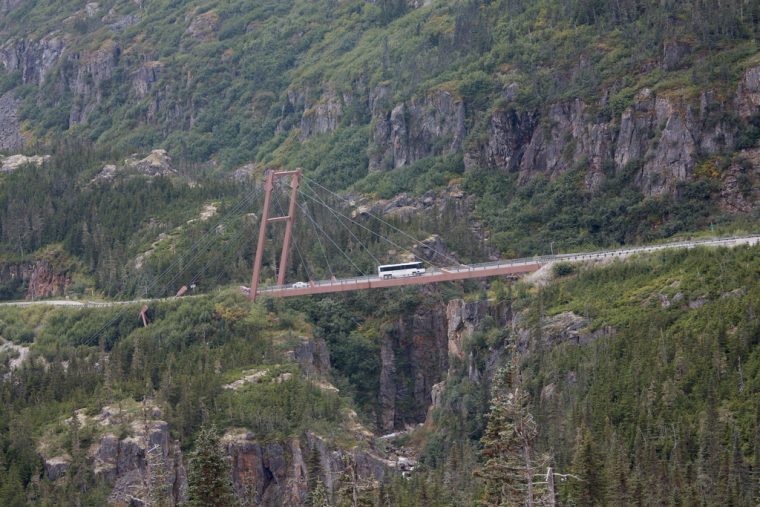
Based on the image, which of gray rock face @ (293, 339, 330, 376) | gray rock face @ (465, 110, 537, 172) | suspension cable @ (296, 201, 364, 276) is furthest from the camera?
gray rock face @ (465, 110, 537, 172)

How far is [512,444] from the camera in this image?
65625mm

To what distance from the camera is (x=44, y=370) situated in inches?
5418

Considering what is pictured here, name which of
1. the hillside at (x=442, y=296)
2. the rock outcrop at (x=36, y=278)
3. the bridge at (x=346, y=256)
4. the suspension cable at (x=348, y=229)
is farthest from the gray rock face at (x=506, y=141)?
the rock outcrop at (x=36, y=278)

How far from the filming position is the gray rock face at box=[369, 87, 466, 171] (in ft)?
610

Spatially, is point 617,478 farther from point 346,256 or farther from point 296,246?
point 296,246

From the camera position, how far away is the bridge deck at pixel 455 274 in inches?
5679

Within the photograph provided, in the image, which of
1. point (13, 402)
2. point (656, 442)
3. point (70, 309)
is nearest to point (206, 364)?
point (13, 402)

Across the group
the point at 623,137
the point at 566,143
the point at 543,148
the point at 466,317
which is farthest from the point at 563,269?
the point at 543,148

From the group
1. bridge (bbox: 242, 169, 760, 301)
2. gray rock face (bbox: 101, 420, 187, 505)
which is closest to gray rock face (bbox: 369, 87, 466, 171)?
bridge (bbox: 242, 169, 760, 301)

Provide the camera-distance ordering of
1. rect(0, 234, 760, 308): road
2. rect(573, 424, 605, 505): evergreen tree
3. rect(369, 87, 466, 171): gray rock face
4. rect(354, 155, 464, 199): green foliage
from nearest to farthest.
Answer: rect(573, 424, 605, 505): evergreen tree
rect(0, 234, 760, 308): road
rect(354, 155, 464, 199): green foliage
rect(369, 87, 466, 171): gray rock face

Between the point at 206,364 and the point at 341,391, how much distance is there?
1132 cm

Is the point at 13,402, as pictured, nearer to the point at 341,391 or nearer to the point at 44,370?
the point at 44,370

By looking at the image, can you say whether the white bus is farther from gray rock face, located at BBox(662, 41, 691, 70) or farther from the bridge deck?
gray rock face, located at BBox(662, 41, 691, 70)

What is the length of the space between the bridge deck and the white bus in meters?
0.66
